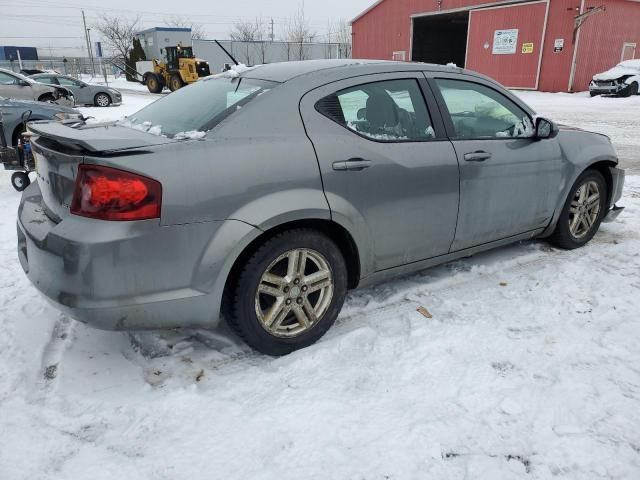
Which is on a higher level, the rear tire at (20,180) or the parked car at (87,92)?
the parked car at (87,92)

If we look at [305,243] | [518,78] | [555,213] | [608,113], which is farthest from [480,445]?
[518,78]

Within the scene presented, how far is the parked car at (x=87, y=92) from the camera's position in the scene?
61.7 ft

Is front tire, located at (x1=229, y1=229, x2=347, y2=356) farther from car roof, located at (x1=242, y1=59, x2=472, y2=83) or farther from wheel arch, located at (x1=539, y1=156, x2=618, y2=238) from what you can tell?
wheel arch, located at (x1=539, y1=156, x2=618, y2=238)

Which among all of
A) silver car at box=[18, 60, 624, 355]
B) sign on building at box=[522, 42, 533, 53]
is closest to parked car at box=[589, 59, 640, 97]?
sign on building at box=[522, 42, 533, 53]

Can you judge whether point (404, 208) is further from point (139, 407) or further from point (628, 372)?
point (139, 407)

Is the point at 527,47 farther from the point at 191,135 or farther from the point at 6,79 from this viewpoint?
the point at 191,135

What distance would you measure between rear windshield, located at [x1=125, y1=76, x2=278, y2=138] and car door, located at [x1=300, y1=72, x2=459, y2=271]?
38 centimetres

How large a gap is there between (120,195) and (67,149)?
0.46 m

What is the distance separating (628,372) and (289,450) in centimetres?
188

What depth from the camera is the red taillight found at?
2297mm

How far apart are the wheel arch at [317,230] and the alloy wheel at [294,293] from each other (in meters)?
0.14

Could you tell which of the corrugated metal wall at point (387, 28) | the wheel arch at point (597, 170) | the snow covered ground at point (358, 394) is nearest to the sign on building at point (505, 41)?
the corrugated metal wall at point (387, 28)

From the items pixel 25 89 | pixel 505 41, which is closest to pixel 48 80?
pixel 25 89

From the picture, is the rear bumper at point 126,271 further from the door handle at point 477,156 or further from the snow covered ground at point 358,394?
the door handle at point 477,156
